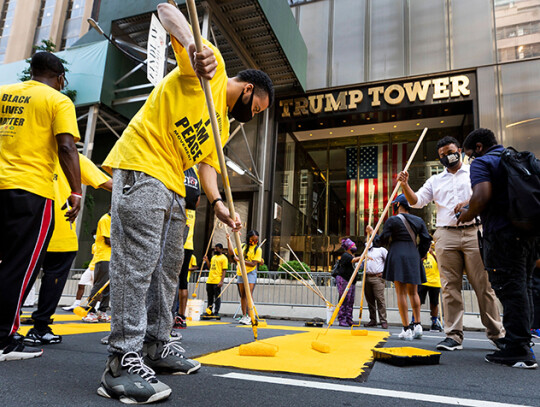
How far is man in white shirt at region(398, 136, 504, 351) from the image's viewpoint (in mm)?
3471

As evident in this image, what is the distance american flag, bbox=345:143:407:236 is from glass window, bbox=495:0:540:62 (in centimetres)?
517

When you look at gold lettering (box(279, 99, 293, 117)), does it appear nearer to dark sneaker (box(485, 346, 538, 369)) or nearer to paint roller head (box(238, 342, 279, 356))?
dark sneaker (box(485, 346, 538, 369))

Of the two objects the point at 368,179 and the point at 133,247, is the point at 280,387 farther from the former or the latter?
the point at 368,179

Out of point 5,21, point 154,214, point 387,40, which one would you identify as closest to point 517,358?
point 154,214

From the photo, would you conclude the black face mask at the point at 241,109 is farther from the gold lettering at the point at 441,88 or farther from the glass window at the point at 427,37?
the glass window at the point at 427,37

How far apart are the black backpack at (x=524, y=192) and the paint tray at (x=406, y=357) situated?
1091 millimetres

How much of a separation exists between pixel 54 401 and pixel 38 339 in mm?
1807

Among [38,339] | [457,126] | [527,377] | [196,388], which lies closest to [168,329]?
[196,388]

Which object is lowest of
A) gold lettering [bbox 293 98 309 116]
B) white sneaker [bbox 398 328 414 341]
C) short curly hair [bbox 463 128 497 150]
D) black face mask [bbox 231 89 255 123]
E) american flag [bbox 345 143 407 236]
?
white sneaker [bbox 398 328 414 341]

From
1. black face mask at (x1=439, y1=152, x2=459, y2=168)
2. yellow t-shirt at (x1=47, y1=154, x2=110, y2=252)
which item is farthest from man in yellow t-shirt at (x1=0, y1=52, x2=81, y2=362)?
black face mask at (x1=439, y1=152, x2=459, y2=168)

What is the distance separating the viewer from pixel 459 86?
13.1 m

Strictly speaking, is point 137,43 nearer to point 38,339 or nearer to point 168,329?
point 38,339

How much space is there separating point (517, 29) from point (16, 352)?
1562 cm

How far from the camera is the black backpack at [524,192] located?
8.57ft
